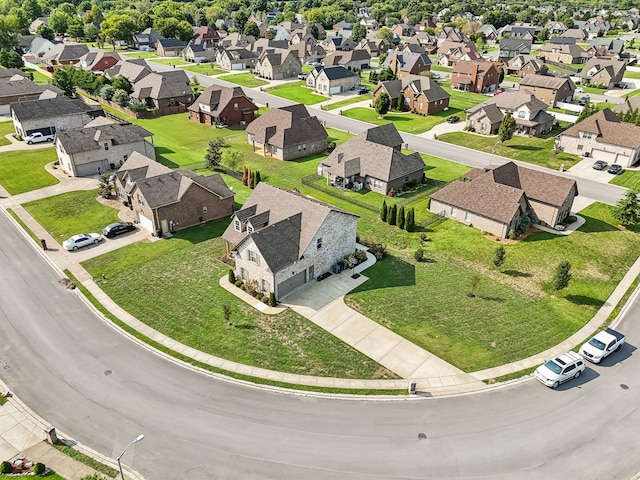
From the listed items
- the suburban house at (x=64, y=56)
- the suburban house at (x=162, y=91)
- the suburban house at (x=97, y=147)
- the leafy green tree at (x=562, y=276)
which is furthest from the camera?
the suburban house at (x=64, y=56)

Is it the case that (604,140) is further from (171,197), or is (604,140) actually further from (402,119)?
(171,197)

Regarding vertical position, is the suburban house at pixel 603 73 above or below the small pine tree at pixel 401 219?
above

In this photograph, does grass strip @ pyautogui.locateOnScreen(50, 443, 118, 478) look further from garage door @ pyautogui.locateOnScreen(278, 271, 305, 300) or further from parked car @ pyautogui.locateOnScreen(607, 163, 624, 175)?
parked car @ pyautogui.locateOnScreen(607, 163, 624, 175)

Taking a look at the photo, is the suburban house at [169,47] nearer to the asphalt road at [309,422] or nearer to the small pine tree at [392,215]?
the small pine tree at [392,215]

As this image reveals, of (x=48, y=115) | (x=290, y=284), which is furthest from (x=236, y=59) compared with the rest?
(x=290, y=284)

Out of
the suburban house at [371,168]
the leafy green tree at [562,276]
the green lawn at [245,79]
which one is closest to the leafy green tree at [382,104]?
the suburban house at [371,168]

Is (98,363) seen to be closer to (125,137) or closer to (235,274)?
(235,274)

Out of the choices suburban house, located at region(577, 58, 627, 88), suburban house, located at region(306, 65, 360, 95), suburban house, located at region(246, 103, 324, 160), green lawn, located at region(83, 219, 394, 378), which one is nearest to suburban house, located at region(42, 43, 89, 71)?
suburban house, located at region(306, 65, 360, 95)
